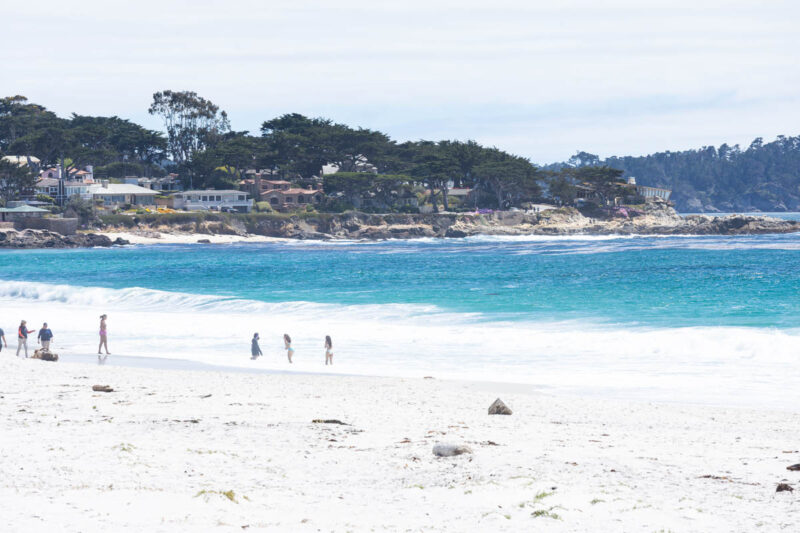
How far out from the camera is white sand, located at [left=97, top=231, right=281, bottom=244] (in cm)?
10237

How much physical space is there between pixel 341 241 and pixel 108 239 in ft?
96.9

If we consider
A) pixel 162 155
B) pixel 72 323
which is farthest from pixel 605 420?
pixel 162 155

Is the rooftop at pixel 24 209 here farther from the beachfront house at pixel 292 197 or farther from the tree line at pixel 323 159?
the beachfront house at pixel 292 197

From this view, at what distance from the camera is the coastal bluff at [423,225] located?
111 meters

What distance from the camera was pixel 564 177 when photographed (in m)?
Answer: 137

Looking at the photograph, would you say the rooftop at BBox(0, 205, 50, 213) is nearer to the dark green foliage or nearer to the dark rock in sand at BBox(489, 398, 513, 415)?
the dark green foliage

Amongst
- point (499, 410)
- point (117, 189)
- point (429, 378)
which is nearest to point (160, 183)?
point (117, 189)

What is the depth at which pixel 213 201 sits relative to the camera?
394 ft

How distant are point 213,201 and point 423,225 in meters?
31.7

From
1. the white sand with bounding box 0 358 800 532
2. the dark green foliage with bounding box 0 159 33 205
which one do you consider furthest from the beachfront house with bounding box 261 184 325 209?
the white sand with bounding box 0 358 800 532

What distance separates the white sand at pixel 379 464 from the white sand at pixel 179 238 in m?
90.2

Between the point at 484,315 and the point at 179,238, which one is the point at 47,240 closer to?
the point at 179,238

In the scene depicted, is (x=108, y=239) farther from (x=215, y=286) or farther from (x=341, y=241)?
(x=215, y=286)

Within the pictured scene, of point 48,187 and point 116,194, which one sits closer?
point 48,187
